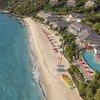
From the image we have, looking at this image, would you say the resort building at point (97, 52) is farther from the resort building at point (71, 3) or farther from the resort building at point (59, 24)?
the resort building at point (71, 3)

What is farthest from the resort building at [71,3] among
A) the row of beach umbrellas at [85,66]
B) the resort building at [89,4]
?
the row of beach umbrellas at [85,66]

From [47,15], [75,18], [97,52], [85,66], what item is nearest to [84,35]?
[97,52]

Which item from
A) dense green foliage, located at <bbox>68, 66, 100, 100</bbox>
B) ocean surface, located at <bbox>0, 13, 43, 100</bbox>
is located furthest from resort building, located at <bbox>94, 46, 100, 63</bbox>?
ocean surface, located at <bbox>0, 13, 43, 100</bbox>

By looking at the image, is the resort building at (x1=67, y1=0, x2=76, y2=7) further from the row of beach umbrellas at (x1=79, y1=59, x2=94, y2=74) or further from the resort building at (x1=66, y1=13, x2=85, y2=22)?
the row of beach umbrellas at (x1=79, y1=59, x2=94, y2=74)

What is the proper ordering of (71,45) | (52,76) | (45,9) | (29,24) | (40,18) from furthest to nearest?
(45,9) → (40,18) → (29,24) → (71,45) → (52,76)

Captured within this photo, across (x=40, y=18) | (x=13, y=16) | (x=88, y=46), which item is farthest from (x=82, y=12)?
(x=88, y=46)

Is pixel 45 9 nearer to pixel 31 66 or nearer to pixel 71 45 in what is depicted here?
pixel 71 45

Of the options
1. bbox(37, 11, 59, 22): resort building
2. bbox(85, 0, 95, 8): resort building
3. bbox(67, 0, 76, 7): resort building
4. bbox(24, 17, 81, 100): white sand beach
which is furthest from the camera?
bbox(67, 0, 76, 7): resort building
